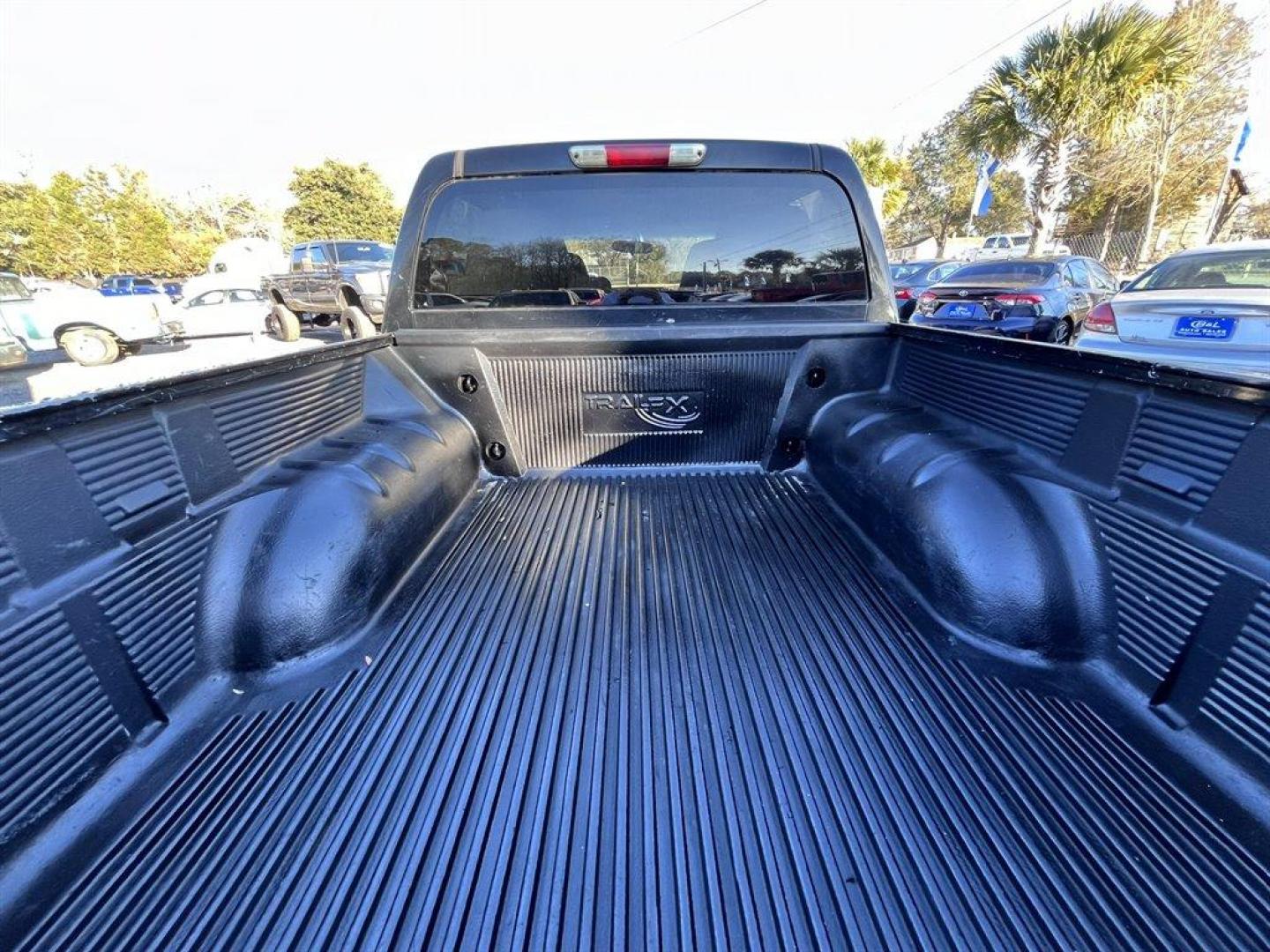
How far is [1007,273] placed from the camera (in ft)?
27.4

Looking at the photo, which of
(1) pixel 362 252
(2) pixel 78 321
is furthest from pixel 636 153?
(2) pixel 78 321

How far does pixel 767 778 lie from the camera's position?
1.22 meters

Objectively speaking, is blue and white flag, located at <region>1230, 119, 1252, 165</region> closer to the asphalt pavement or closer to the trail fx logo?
the trail fx logo

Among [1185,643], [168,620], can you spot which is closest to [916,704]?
[1185,643]

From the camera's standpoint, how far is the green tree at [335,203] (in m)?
39.4

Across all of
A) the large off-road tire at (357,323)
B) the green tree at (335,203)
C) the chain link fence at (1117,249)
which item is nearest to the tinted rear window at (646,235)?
the large off-road tire at (357,323)

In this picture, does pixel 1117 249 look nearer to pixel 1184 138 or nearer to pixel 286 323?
pixel 1184 138

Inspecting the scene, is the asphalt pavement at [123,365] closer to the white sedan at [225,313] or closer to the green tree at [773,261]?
the white sedan at [225,313]

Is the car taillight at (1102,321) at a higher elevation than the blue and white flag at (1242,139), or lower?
lower

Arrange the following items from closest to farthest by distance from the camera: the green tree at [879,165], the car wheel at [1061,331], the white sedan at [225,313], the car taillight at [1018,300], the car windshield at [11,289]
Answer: the car taillight at [1018,300] → the car wheel at [1061,331] → the car windshield at [11,289] → the white sedan at [225,313] → the green tree at [879,165]

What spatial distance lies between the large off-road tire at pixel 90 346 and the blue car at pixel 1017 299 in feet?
49.6

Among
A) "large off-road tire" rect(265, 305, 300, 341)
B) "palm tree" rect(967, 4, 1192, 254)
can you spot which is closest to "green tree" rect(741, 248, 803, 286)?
"large off-road tire" rect(265, 305, 300, 341)

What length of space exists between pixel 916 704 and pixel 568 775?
2.94ft

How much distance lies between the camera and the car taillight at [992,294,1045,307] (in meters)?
7.65
